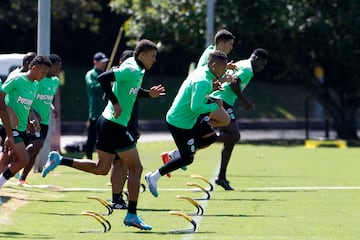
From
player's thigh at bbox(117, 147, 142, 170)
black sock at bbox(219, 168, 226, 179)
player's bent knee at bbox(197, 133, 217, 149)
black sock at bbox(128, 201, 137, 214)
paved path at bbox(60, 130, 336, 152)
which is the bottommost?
paved path at bbox(60, 130, 336, 152)

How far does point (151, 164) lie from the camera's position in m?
22.4

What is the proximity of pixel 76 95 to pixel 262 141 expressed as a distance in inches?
414

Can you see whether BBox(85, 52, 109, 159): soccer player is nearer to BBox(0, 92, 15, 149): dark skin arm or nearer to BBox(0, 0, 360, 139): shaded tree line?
BBox(0, 92, 15, 149): dark skin arm

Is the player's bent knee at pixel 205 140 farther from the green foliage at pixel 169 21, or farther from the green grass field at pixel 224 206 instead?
the green foliage at pixel 169 21

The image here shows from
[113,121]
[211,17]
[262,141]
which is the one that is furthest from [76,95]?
[113,121]

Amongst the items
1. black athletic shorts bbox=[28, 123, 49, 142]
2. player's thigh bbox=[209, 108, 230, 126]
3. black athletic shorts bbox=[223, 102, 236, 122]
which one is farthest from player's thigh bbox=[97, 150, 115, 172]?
black athletic shorts bbox=[223, 102, 236, 122]

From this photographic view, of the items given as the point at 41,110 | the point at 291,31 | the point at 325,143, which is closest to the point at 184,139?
the point at 41,110

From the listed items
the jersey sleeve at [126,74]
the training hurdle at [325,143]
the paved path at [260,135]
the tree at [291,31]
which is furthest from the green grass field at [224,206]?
the paved path at [260,135]

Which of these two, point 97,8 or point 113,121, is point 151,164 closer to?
point 113,121

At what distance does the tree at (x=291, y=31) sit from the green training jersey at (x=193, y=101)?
1638 centimetres

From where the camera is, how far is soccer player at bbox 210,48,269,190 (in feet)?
54.0

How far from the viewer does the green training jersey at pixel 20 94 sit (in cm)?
1412

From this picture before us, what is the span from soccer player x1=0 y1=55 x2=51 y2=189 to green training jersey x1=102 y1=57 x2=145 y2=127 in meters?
A: 1.85

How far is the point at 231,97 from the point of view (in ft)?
55.0
